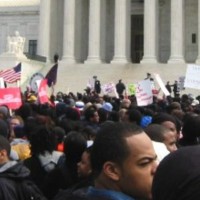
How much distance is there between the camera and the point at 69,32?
69.6 m

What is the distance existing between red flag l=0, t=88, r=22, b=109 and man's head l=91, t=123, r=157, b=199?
13.2 m

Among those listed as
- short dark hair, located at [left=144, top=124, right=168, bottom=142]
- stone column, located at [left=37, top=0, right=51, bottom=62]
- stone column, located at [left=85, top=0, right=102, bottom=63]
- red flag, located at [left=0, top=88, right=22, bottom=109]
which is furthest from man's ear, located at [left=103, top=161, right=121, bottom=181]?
stone column, located at [left=37, top=0, right=51, bottom=62]

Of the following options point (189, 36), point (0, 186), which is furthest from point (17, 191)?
point (189, 36)

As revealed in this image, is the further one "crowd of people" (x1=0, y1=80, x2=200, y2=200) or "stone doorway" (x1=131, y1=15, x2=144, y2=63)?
"stone doorway" (x1=131, y1=15, x2=144, y2=63)

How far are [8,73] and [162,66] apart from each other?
115 ft

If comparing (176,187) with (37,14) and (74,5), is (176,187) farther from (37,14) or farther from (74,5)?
(37,14)

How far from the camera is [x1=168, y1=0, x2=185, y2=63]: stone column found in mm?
65812

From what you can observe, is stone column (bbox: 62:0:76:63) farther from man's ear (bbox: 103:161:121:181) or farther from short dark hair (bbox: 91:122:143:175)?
man's ear (bbox: 103:161:121:181)

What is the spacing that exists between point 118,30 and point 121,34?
64 centimetres

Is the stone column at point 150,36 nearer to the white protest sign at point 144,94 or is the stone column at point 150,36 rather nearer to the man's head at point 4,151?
the white protest sign at point 144,94

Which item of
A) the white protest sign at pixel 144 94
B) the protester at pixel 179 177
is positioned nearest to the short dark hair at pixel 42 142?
the protester at pixel 179 177

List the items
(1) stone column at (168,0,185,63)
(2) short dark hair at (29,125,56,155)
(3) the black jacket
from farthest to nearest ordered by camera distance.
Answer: (1) stone column at (168,0,185,63) → (2) short dark hair at (29,125,56,155) → (3) the black jacket

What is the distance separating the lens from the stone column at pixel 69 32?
227ft

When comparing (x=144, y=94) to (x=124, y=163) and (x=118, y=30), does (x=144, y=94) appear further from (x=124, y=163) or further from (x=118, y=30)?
(x=118, y=30)
